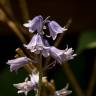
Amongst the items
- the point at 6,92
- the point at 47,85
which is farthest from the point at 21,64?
the point at 6,92

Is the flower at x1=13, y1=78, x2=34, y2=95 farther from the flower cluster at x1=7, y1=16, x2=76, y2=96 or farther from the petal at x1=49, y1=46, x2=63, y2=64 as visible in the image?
the petal at x1=49, y1=46, x2=63, y2=64

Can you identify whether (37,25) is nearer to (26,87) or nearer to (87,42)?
(26,87)

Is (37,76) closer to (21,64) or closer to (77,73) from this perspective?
(21,64)

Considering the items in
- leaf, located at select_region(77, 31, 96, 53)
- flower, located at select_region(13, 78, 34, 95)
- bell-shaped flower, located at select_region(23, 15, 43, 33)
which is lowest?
flower, located at select_region(13, 78, 34, 95)

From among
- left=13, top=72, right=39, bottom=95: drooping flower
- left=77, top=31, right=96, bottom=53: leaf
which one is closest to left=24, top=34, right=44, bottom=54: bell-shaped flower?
left=13, top=72, right=39, bottom=95: drooping flower

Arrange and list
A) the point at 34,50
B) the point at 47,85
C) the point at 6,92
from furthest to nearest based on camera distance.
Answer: the point at 6,92 → the point at 47,85 → the point at 34,50

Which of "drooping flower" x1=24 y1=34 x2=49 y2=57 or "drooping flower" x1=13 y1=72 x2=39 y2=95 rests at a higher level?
"drooping flower" x1=24 y1=34 x2=49 y2=57

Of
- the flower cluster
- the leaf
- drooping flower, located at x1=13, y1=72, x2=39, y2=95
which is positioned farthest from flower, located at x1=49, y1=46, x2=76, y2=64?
the leaf

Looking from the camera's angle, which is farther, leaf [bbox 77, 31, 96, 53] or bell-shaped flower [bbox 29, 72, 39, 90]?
leaf [bbox 77, 31, 96, 53]

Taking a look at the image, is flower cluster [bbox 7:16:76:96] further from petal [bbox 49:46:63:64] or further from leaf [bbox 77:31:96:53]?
leaf [bbox 77:31:96:53]

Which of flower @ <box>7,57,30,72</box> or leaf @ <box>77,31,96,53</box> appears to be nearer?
flower @ <box>7,57,30,72</box>

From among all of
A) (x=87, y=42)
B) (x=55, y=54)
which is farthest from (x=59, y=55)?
(x=87, y=42)
